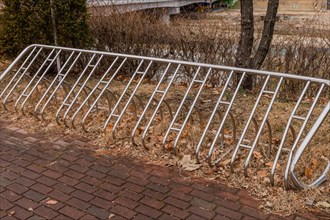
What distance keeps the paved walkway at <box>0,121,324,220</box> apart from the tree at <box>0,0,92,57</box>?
3394mm

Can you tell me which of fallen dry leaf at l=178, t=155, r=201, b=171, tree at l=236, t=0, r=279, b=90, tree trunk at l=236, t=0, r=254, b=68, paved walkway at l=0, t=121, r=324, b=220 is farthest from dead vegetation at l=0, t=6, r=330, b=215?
tree trunk at l=236, t=0, r=254, b=68

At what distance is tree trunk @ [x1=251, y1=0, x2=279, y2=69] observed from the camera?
6.44m

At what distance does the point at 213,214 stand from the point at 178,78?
15.2 ft

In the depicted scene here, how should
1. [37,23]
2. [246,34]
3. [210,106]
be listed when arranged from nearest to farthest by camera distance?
[210,106] → [246,34] → [37,23]

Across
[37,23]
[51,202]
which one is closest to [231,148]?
[51,202]

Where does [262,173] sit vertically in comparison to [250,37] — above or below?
below

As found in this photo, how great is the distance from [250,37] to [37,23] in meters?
3.77

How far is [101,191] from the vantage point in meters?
3.74

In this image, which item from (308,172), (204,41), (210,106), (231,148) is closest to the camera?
(308,172)

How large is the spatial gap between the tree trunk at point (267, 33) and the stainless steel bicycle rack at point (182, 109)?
18.9 inches

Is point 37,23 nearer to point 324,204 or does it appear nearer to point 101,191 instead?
point 101,191

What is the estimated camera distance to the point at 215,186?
12.5ft

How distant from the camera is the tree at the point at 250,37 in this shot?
6473 millimetres

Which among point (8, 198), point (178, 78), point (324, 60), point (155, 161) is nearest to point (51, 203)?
point (8, 198)
